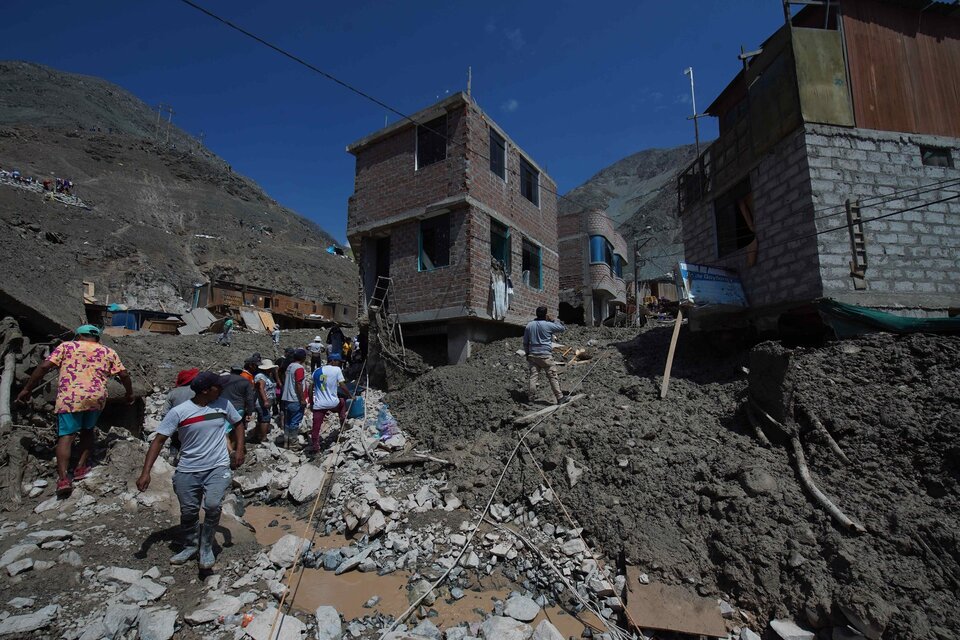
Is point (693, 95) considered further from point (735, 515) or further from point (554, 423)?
point (735, 515)

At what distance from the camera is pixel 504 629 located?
3.45m

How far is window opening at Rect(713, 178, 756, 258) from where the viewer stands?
28.4 feet

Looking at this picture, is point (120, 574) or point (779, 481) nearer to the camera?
point (120, 574)

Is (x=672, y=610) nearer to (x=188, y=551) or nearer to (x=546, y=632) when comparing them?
(x=546, y=632)

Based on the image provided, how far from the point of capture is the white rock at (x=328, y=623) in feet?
10.9

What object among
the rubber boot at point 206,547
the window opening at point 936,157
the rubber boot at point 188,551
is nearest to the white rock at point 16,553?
the rubber boot at point 188,551

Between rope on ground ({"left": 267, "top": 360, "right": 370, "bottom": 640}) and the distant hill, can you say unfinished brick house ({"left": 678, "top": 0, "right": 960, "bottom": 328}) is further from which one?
the distant hill

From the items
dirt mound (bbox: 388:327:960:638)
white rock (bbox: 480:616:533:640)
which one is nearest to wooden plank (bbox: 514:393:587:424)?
dirt mound (bbox: 388:327:960:638)

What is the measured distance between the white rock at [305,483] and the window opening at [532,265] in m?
8.77

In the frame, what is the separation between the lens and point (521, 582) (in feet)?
13.7

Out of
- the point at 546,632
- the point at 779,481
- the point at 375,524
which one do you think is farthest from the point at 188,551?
the point at 779,481

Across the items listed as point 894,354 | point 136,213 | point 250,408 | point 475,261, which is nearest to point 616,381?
point 894,354

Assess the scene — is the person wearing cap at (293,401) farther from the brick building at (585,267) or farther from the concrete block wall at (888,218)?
the brick building at (585,267)

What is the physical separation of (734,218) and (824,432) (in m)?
5.65
